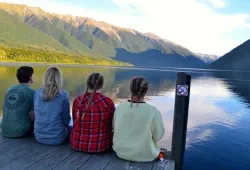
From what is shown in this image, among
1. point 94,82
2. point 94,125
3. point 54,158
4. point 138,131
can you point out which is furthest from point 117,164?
point 94,82

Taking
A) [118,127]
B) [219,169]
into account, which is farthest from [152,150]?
[219,169]

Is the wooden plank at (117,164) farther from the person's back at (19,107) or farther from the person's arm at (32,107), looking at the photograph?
the person's back at (19,107)

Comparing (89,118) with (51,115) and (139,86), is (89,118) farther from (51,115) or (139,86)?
(139,86)

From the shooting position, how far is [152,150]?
596 centimetres

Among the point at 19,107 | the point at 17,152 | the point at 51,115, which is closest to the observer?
the point at 17,152

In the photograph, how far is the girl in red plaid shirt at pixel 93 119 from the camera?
6070 mm

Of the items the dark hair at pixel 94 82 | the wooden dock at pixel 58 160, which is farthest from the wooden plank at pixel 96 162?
the dark hair at pixel 94 82

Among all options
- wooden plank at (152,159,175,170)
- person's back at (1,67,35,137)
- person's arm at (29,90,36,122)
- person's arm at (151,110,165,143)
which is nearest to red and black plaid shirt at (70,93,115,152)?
person's arm at (151,110,165,143)

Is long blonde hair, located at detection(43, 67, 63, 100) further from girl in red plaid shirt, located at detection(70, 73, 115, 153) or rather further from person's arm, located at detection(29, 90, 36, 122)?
person's arm, located at detection(29, 90, 36, 122)

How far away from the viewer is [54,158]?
6.00 meters

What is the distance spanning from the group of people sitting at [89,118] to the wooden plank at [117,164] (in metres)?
0.12

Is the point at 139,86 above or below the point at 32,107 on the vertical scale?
above

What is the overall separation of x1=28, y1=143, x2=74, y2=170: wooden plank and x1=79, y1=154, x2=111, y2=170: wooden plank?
0.57 meters

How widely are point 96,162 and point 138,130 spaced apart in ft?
3.66
